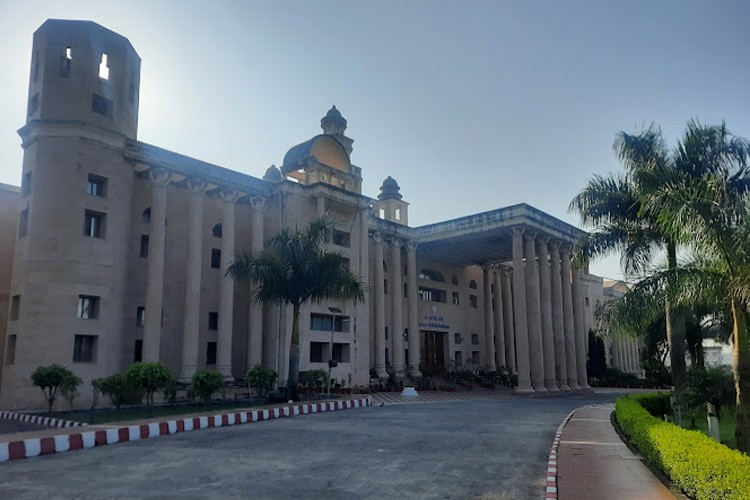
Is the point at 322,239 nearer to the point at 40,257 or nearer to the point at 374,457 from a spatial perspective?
the point at 40,257

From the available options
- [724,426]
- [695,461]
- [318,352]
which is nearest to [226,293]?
[318,352]

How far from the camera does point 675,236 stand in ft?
42.5

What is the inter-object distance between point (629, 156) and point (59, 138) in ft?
78.7

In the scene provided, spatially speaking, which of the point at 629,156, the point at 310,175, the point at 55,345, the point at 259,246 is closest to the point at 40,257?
the point at 55,345

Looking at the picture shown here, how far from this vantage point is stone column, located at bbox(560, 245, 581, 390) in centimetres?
4419

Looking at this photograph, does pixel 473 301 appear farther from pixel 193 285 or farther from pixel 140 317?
pixel 140 317

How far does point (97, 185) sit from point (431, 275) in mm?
32539

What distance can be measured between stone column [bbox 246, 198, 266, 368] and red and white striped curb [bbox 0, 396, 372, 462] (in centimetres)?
1026

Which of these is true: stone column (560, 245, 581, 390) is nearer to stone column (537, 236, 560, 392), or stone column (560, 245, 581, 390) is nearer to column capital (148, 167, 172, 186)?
stone column (537, 236, 560, 392)

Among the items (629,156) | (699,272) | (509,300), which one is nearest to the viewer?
(699,272)

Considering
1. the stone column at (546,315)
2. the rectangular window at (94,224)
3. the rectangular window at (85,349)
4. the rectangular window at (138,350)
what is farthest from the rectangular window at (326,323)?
the stone column at (546,315)

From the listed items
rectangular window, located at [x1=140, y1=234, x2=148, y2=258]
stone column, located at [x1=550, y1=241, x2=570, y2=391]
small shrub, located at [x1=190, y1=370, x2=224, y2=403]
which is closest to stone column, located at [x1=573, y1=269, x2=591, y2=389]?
stone column, located at [x1=550, y1=241, x2=570, y2=391]

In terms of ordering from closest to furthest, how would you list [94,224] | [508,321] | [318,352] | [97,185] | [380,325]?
1. [94,224]
2. [97,185]
3. [318,352]
4. [380,325]
5. [508,321]

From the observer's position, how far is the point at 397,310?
143ft
